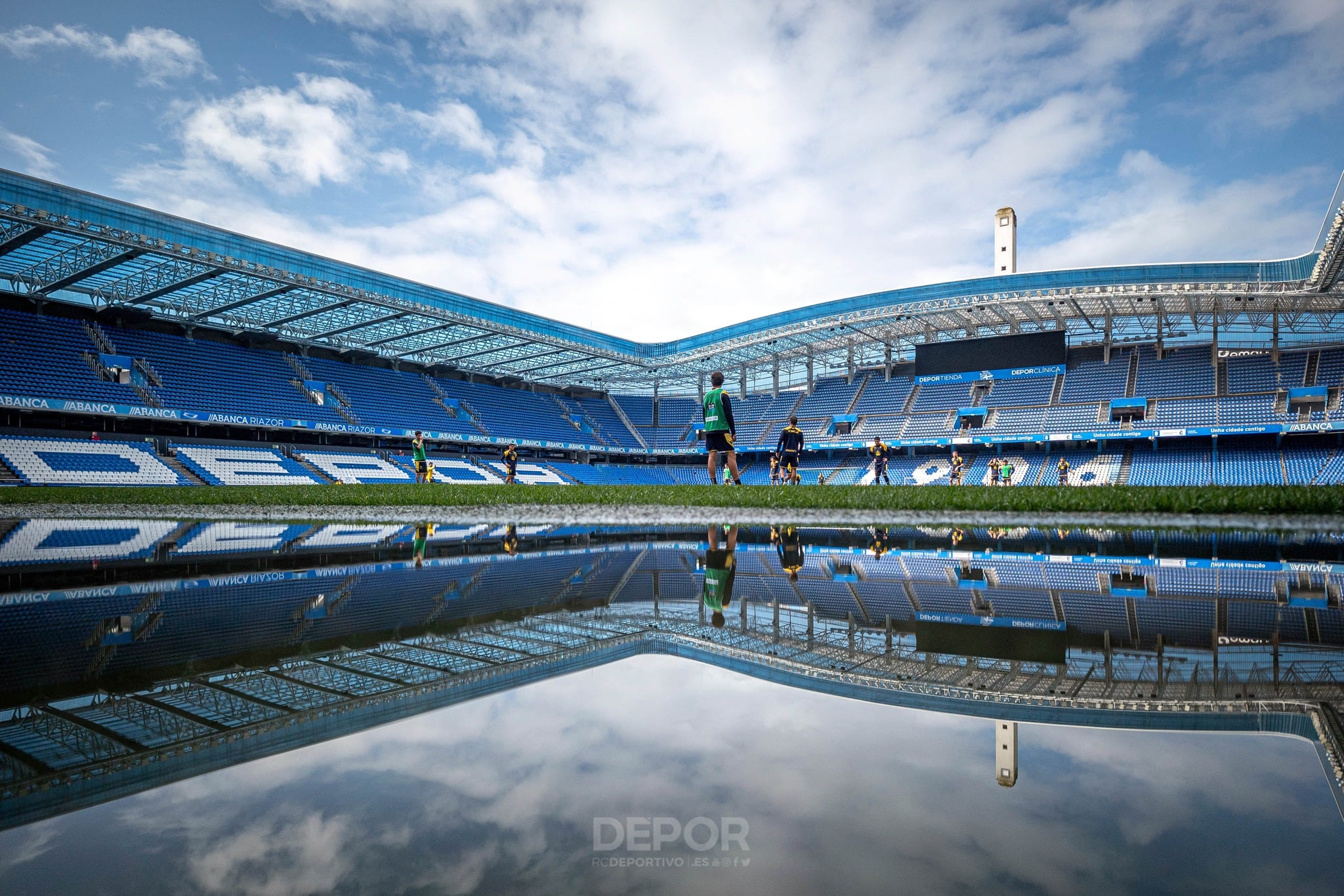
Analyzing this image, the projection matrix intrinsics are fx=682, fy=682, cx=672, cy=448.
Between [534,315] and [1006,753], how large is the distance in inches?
1455

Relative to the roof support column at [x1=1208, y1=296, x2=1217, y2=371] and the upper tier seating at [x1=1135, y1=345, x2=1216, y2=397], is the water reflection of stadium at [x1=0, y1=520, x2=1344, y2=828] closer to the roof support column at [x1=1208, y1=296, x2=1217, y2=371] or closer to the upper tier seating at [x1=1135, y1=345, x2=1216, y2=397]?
the upper tier seating at [x1=1135, y1=345, x2=1216, y2=397]

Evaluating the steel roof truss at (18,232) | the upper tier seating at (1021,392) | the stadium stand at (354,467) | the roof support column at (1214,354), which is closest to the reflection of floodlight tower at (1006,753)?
the steel roof truss at (18,232)

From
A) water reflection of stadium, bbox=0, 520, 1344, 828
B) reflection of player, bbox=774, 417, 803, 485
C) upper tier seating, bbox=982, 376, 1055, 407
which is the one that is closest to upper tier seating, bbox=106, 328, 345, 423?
reflection of player, bbox=774, 417, 803, 485

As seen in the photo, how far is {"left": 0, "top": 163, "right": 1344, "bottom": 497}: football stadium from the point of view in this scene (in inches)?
1038

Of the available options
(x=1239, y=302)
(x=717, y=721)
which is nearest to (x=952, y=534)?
(x=717, y=721)

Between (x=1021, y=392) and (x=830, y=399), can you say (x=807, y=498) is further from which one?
(x=830, y=399)

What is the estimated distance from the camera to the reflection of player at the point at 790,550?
4121 mm

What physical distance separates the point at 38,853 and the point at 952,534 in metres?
6.27

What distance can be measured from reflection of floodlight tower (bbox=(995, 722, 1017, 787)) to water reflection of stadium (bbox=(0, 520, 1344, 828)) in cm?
1

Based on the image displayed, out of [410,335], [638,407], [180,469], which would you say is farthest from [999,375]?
[180,469]

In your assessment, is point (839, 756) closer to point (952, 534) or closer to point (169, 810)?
point (169, 810)

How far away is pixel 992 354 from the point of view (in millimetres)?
39000

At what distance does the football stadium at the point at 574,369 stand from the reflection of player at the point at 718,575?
75.9ft

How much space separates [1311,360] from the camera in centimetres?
3366
